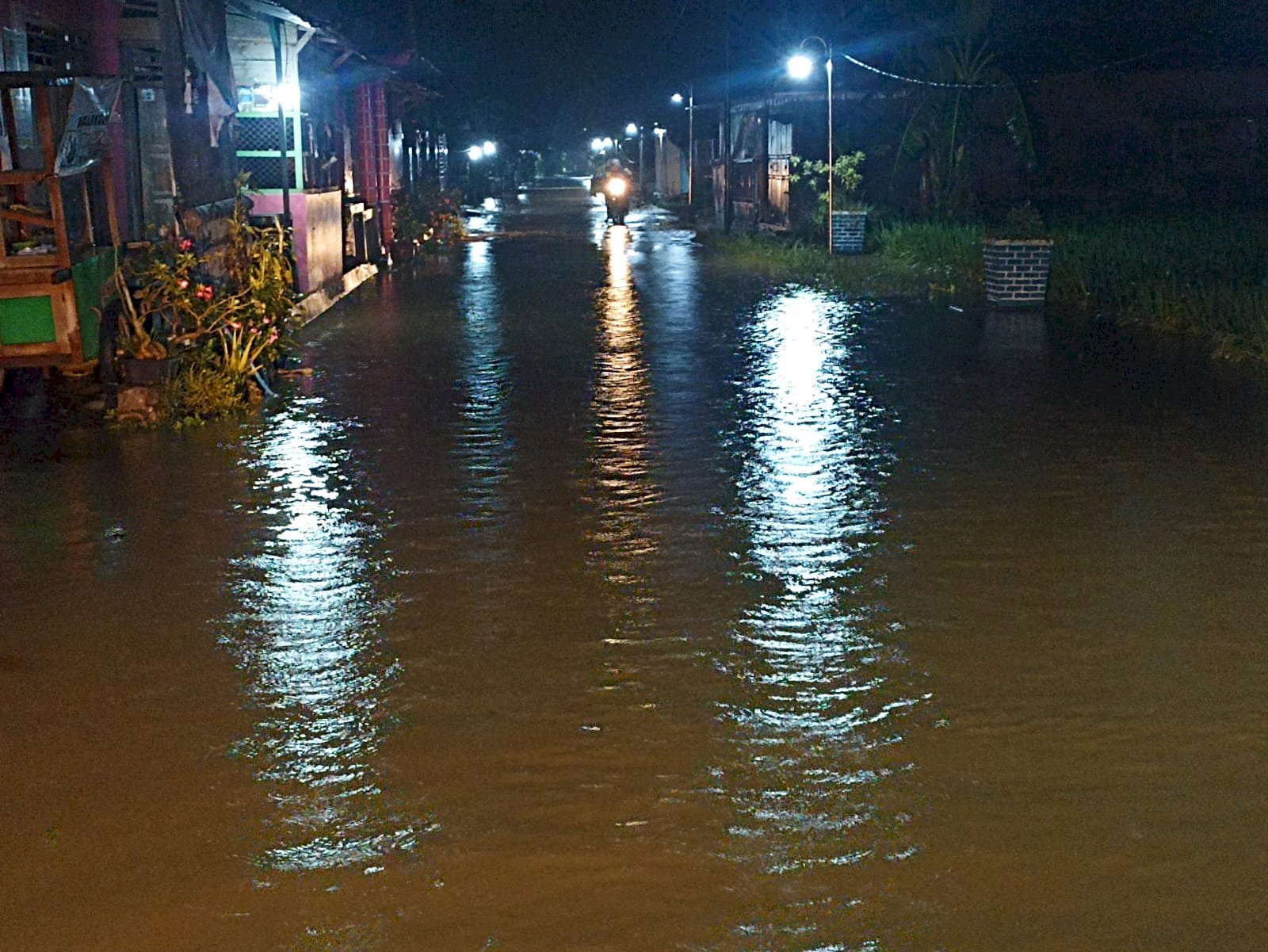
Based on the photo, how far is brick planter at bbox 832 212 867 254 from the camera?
90.6 ft

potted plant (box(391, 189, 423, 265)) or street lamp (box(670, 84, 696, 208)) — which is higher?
street lamp (box(670, 84, 696, 208))

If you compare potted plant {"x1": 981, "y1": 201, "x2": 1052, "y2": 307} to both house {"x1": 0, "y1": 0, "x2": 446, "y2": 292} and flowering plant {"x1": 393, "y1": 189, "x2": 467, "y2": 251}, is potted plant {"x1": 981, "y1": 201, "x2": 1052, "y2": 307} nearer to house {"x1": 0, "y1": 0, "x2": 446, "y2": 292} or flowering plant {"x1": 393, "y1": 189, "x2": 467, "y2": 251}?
house {"x1": 0, "y1": 0, "x2": 446, "y2": 292}

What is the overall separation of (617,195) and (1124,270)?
21.9m

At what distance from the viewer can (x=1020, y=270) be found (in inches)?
750

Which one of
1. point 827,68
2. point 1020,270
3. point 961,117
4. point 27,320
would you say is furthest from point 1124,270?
point 27,320

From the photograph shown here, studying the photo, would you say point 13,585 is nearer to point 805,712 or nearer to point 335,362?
point 805,712

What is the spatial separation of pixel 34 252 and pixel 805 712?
776 centimetres

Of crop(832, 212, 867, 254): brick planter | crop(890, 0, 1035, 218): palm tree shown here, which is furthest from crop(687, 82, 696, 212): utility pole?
crop(832, 212, 867, 254): brick planter

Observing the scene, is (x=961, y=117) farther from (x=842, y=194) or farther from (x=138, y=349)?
(x=138, y=349)

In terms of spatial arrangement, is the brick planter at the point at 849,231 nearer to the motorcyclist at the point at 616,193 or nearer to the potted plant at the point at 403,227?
the potted plant at the point at 403,227

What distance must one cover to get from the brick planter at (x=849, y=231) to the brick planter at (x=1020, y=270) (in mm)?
8432

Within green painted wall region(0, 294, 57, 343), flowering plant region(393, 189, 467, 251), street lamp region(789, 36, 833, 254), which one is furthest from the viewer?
flowering plant region(393, 189, 467, 251)

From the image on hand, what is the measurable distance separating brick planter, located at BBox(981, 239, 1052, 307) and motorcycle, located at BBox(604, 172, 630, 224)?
2065cm

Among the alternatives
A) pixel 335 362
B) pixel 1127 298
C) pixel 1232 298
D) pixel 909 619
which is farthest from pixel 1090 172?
pixel 909 619
